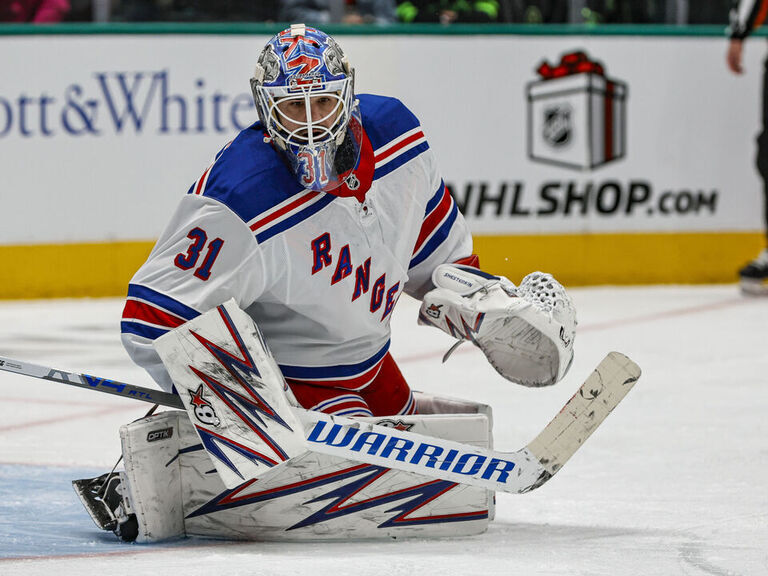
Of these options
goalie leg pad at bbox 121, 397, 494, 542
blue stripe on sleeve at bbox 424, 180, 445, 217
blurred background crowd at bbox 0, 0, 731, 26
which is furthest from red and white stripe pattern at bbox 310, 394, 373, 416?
blurred background crowd at bbox 0, 0, 731, 26

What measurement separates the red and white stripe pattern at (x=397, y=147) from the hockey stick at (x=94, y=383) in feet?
1.82

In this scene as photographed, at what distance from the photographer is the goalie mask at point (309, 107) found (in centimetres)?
227

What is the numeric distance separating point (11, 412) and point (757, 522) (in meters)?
1.94

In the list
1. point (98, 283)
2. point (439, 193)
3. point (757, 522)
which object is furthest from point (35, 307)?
point (757, 522)

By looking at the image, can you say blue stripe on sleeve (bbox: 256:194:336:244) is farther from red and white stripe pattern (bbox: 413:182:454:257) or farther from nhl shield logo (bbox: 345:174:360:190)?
red and white stripe pattern (bbox: 413:182:454:257)

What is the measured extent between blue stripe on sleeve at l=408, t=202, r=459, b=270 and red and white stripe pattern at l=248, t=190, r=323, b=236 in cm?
34

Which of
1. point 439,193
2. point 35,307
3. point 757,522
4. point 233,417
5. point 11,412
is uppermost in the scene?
point 439,193

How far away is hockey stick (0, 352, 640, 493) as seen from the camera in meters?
2.21

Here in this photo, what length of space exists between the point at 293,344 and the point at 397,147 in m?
0.41

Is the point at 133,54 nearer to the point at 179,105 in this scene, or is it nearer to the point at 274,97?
the point at 179,105

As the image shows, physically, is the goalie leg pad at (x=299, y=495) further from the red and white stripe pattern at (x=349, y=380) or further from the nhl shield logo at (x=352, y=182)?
the nhl shield logo at (x=352, y=182)

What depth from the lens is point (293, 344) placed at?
7.89ft

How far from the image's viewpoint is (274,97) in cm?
229

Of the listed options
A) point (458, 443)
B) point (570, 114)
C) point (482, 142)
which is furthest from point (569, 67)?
point (458, 443)
